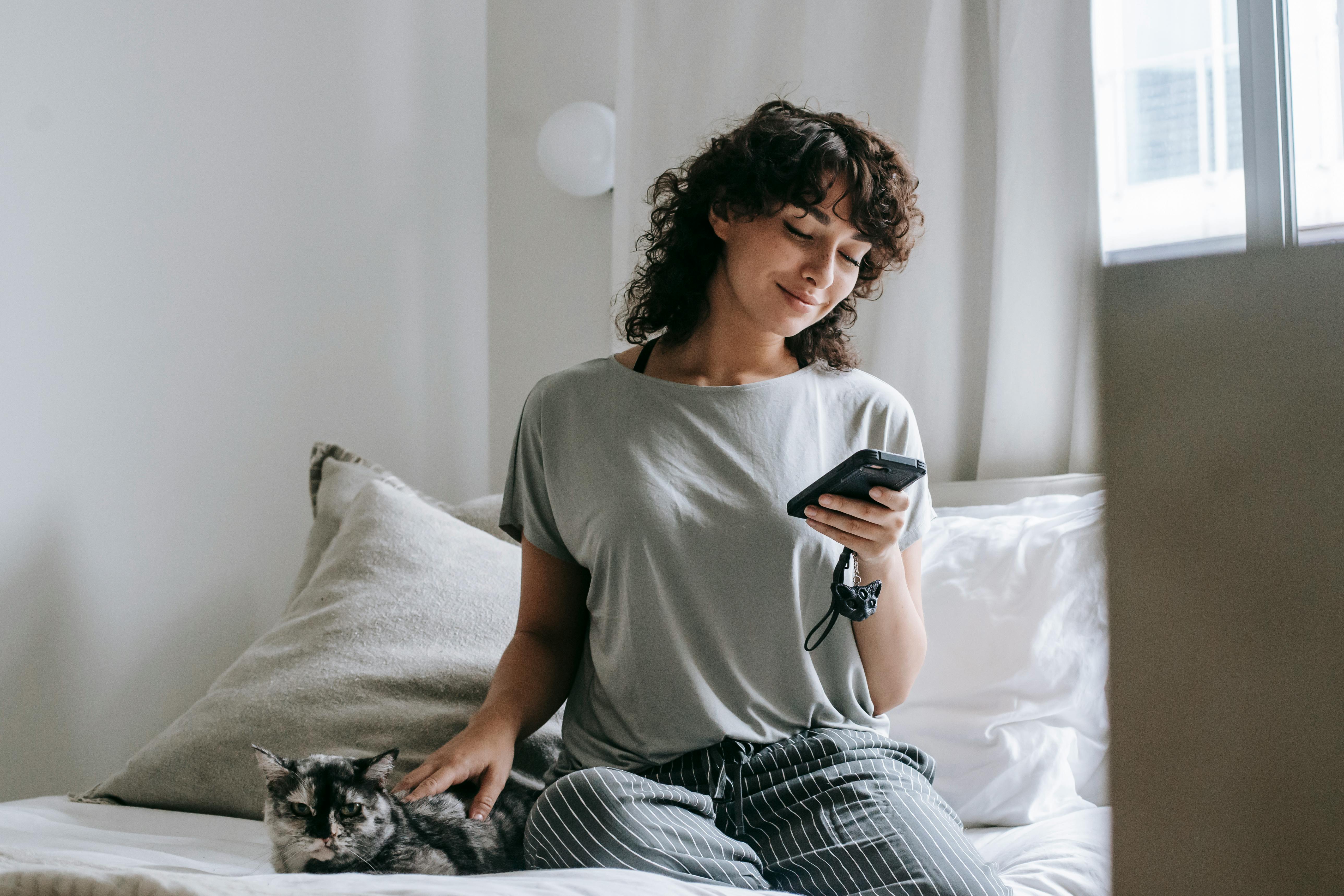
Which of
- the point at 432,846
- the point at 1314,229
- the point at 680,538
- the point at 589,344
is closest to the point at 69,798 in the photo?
the point at 432,846

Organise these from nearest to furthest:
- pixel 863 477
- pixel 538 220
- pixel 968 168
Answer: pixel 863 477 → pixel 968 168 → pixel 538 220

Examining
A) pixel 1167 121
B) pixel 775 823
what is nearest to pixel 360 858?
pixel 775 823

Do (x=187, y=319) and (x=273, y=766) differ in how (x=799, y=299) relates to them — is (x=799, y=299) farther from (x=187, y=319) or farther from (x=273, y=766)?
(x=187, y=319)

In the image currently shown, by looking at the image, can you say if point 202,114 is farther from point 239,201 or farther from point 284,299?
point 284,299

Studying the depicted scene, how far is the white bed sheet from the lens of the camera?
0.57m

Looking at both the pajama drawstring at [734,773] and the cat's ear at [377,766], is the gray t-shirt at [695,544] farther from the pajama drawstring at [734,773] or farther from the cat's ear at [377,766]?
the cat's ear at [377,766]

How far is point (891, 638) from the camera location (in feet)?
3.33

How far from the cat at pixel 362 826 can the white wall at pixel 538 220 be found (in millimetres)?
1328

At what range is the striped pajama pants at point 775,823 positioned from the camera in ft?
2.65

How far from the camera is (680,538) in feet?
3.35

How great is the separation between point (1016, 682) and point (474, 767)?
66 centimetres

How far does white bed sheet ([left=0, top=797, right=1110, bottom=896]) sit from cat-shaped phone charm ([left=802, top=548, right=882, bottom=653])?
0.27m

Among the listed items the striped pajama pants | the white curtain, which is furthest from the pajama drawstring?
the white curtain

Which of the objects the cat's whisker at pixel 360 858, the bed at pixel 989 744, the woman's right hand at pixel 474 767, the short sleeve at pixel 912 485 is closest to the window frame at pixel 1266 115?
the bed at pixel 989 744
